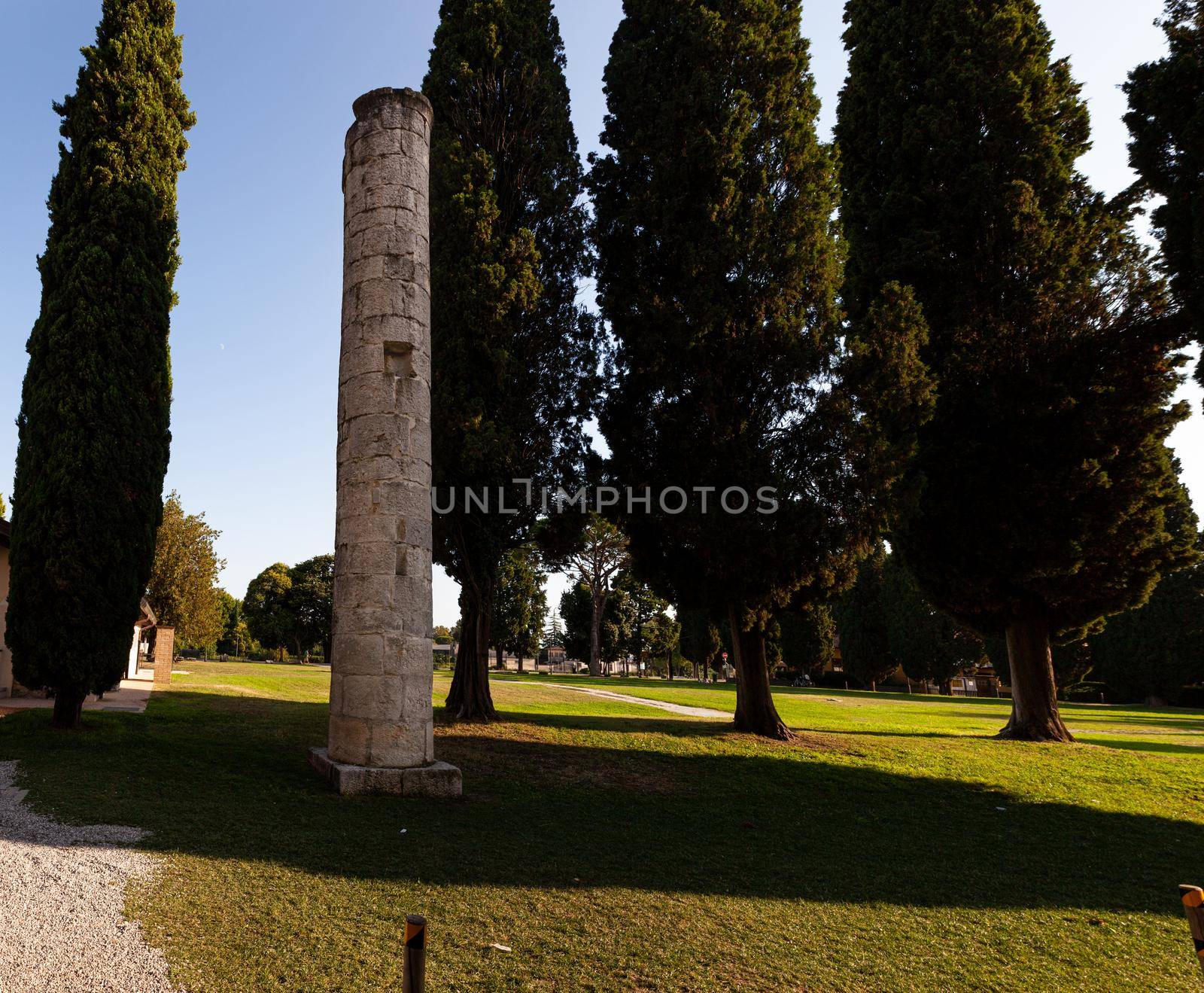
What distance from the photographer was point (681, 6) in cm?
1504

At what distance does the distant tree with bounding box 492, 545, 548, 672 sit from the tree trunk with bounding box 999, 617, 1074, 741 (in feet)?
91.0

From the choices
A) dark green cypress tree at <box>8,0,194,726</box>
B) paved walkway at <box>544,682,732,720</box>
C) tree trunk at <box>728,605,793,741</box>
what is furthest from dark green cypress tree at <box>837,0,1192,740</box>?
dark green cypress tree at <box>8,0,194,726</box>

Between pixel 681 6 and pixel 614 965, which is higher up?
pixel 681 6

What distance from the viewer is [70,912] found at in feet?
14.3

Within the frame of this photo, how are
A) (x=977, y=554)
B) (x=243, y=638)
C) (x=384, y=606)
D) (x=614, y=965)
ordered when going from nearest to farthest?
1. (x=614, y=965)
2. (x=384, y=606)
3. (x=977, y=554)
4. (x=243, y=638)

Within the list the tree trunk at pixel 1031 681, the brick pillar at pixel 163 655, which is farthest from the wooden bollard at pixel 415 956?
the brick pillar at pixel 163 655

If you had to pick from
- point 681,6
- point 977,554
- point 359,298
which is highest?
point 681,6

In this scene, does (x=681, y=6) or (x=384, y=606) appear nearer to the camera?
(x=384, y=606)

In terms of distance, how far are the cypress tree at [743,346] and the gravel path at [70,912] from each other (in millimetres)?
9769

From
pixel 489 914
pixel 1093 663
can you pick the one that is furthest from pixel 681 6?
pixel 1093 663

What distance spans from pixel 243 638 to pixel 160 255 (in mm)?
86881

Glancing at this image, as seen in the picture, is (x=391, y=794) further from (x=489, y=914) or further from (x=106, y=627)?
(x=106, y=627)

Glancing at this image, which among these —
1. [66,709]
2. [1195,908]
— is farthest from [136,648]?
[1195,908]

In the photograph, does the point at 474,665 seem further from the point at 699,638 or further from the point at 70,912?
the point at 699,638
